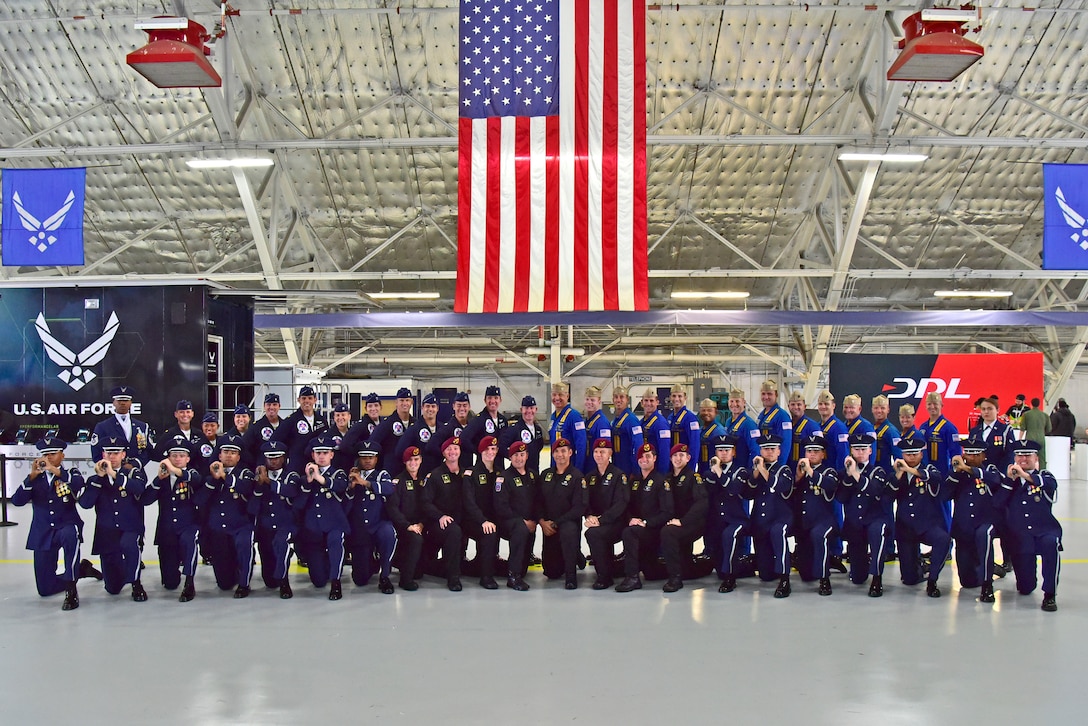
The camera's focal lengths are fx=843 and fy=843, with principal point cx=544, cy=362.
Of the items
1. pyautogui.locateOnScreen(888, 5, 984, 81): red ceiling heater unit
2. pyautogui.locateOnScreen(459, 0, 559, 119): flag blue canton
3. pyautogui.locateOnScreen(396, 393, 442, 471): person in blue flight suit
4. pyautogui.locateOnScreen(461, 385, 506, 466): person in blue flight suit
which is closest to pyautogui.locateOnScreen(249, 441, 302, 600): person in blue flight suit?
pyautogui.locateOnScreen(396, 393, 442, 471): person in blue flight suit

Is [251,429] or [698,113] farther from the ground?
[698,113]

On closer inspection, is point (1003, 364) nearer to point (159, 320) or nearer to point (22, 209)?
point (159, 320)

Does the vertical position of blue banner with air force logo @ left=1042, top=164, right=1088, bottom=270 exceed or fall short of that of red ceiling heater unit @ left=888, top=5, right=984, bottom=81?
it falls short

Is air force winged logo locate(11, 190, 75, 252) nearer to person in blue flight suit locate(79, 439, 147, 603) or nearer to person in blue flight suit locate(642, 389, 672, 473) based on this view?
person in blue flight suit locate(79, 439, 147, 603)

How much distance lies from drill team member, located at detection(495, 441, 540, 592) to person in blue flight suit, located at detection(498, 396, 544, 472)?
0.51 metres

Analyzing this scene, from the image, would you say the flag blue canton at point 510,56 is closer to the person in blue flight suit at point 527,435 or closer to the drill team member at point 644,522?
the person in blue flight suit at point 527,435

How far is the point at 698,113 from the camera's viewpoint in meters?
16.5

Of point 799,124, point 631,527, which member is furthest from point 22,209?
point 799,124

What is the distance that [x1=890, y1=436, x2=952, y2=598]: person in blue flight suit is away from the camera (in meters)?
7.19

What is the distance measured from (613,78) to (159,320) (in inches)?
272

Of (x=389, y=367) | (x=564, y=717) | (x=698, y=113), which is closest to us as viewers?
(x=564, y=717)

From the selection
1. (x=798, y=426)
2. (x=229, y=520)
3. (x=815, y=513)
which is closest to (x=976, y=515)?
(x=815, y=513)

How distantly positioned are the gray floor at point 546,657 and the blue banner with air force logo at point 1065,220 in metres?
7.23

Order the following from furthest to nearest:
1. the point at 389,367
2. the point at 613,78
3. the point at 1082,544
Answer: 1. the point at 389,367
2. the point at 613,78
3. the point at 1082,544
